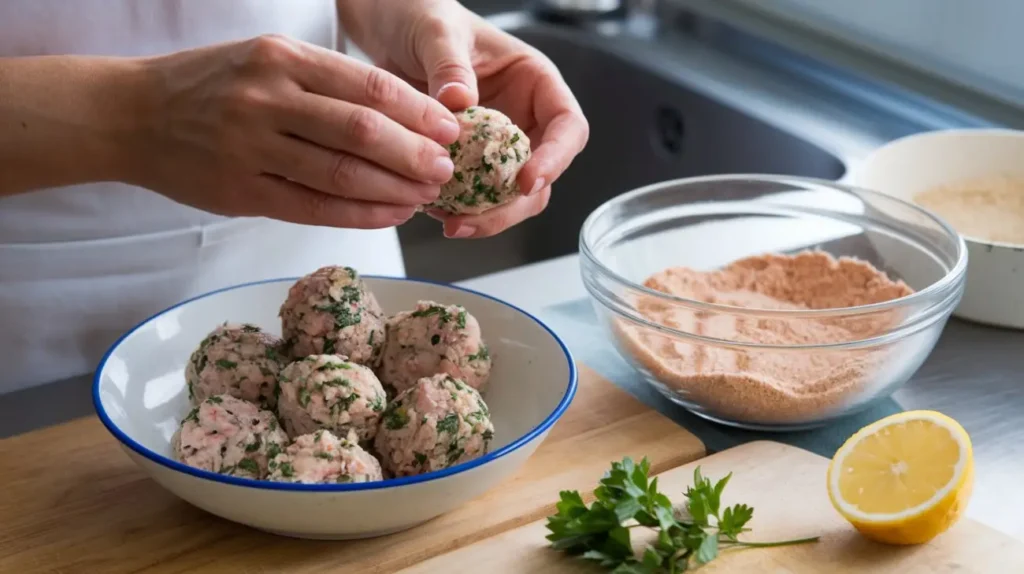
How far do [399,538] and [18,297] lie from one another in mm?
606

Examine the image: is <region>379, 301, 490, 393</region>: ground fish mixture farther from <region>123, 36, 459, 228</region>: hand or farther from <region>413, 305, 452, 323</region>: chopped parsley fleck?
<region>123, 36, 459, 228</region>: hand

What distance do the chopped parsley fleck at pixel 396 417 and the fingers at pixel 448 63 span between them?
290mm

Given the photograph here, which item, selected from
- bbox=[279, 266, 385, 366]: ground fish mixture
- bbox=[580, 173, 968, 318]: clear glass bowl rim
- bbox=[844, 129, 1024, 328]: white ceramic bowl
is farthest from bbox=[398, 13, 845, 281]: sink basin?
bbox=[279, 266, 385, 366]: ground fish mixture

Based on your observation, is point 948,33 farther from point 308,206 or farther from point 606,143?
point 308,206

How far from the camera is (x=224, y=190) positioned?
3.24 feet

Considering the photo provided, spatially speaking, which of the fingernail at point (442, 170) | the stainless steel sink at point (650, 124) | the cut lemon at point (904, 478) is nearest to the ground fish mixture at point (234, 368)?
the fingernail at point (442, 170)

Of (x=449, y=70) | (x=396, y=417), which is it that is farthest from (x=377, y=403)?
(x=449, y=70)

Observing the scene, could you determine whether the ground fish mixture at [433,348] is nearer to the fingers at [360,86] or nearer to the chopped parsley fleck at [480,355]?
the chopped parsley fleck at [480,355]

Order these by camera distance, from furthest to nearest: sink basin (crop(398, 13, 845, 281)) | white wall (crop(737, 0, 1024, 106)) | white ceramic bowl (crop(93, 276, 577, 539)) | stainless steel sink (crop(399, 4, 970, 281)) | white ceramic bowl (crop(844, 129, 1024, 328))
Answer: sink basin (crop(398, 13, 845, 281)) < stainless steel sink (crop(399, 4, 970, 281)) < white wall (crop(737, 0, 1024, 106)) < white ceramic bowl (crop(844, 129, 1024, 328)) < white ceramic bowl (crop(93, 276, 577, 539))

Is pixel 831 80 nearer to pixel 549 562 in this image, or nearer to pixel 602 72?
pixel 602 72

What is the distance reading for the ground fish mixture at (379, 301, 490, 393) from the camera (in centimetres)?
107

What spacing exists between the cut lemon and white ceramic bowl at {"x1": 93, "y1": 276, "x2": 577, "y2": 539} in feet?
0.83

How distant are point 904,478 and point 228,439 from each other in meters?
0.56

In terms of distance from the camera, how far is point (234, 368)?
41.0 inches
